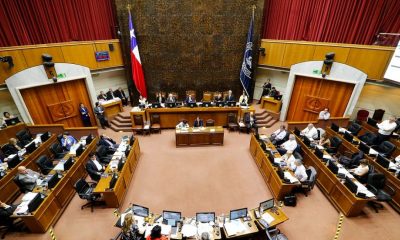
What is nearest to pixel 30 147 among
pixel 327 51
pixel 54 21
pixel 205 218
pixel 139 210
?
pixel 139 210

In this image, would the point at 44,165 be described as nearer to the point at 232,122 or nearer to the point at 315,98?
the point at 232,122

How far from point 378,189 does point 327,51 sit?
703 cm

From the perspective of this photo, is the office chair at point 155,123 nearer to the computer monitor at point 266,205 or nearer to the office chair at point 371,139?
the computer monitor at point 266,205

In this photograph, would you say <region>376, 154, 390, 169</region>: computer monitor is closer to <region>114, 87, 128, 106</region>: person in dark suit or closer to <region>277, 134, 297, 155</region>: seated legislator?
<region>277, 134, 297, 155</region>: seated legislator

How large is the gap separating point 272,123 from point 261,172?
5021 millimetres

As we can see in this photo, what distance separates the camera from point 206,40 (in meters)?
12.6

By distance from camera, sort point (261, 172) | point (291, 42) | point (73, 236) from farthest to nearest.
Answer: point (291, 42) < point (261, 172) < point (73, 236)

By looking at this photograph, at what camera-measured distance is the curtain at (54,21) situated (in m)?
9.20

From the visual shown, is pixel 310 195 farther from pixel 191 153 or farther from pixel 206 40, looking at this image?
pixel 206 40

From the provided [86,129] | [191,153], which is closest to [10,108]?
[86,129]

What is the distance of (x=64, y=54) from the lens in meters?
10.5

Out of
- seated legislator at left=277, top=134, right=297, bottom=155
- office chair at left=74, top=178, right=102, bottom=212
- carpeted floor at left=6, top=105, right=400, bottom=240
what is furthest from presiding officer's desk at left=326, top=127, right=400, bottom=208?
office chair at left=74, top=178, right=102, bottom=212

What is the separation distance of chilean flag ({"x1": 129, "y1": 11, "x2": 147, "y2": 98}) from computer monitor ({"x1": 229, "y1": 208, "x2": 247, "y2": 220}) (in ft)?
32.6

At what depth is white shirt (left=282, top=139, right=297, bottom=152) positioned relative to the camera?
8445 millimetres
